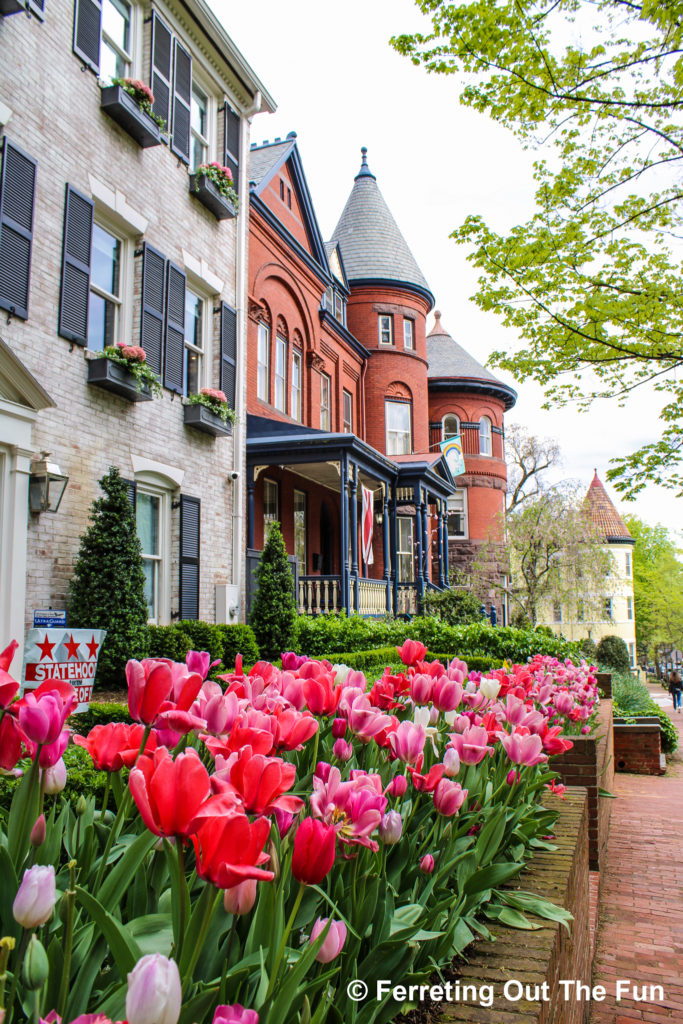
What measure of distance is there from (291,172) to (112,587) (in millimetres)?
14058

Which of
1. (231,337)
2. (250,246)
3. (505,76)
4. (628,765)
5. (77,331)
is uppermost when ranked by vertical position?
(250,246)

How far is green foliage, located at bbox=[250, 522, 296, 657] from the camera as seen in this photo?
475 inches

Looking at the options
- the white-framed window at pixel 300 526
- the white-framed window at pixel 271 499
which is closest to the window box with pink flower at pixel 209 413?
the white-framed window at pixel 271 499

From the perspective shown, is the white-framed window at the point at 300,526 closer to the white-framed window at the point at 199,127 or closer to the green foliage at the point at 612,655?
the white-framed window at the point at 199,127

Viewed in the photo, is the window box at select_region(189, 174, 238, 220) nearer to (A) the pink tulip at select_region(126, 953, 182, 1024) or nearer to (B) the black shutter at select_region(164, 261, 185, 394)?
(B) the black shutter at select_region(164, 261, 185, 394)

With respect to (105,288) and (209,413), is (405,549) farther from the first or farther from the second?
(105,288)

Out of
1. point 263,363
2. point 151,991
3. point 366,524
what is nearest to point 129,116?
point 263,363

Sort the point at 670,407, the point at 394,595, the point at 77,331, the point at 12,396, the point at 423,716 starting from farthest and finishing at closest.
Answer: the point at 394,595 → the point at 670,407 → the point at 77,331 → the point at 12,396 → the point at 423,716

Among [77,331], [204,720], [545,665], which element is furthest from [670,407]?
[204,720]

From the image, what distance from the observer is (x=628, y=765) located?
1166 centimetres

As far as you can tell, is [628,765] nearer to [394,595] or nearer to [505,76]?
[394,595]

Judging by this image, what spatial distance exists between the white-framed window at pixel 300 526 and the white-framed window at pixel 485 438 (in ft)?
47.0

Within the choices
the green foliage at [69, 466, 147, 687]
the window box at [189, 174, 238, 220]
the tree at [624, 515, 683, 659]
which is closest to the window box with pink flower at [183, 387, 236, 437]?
the green foliage at [69, 466, 147, 687]

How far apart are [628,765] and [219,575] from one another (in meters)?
7.20
